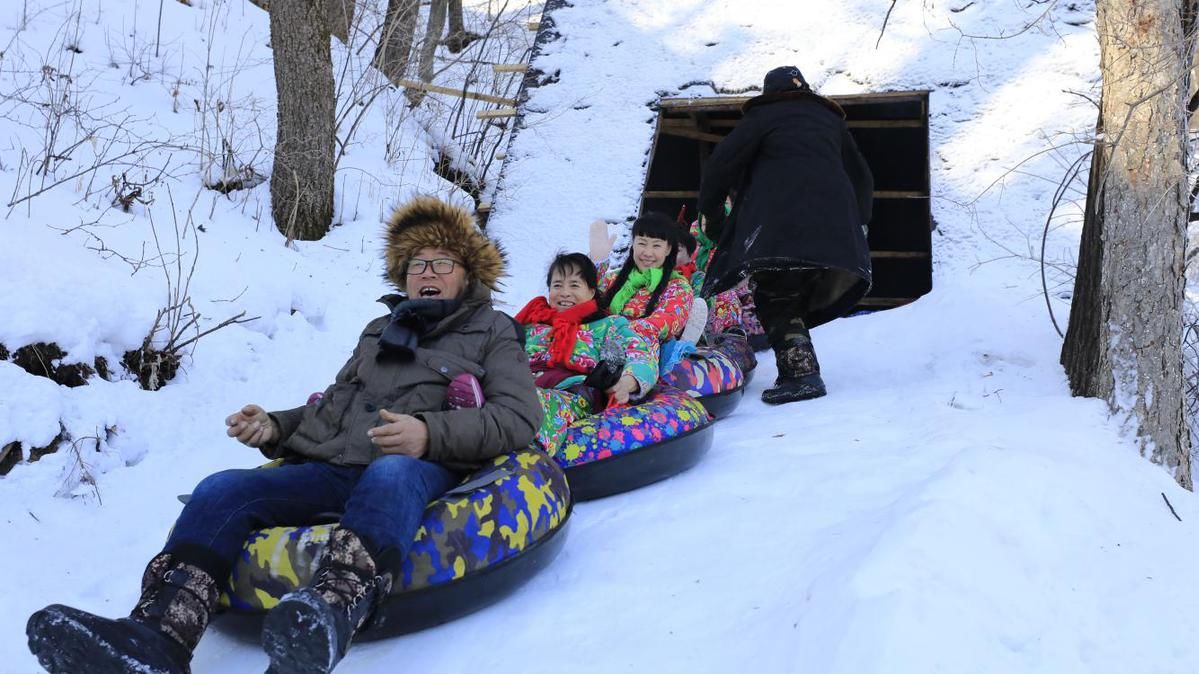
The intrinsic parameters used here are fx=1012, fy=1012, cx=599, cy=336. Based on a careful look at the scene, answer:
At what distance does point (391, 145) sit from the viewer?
7898mm

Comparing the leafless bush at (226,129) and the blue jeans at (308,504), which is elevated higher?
the leafless bush at (226,129)

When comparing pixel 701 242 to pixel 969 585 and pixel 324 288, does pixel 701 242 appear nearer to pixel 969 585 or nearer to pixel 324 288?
pixel 324 288

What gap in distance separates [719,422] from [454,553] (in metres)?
2.46

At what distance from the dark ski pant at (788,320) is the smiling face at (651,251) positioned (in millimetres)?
570

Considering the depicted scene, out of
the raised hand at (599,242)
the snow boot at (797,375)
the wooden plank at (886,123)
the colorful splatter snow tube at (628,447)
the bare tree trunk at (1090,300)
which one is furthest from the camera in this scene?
the wooden plank at (886,123)

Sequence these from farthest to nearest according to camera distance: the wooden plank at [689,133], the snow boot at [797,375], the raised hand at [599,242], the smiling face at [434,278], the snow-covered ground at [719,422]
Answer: the wooden plank at [689,133] → the raised hand at [599,242] → the snow boot at [797,375] → the smiling face at [434,278] → the snow-covered ground at [719,422]

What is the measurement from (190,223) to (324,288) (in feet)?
2.52

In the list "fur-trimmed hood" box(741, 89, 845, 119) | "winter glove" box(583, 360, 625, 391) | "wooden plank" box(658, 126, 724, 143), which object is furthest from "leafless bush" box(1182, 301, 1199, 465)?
"wooden plank" box(658, 126, 724, 143)

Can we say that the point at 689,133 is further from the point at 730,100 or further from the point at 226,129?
the point at 226,129

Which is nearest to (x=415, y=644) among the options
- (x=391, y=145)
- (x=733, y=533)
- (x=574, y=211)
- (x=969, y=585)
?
(x=733, y=533)

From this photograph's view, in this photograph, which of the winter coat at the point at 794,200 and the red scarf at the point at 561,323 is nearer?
the red scarf at the point at 561,323

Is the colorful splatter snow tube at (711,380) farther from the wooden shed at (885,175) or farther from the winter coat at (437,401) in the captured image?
the wooden shed at (885,175)

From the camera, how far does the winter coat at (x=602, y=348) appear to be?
4113mm

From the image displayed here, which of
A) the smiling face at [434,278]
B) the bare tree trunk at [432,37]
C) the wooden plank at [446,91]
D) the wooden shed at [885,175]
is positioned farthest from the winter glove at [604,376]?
the bare tree trunk at [432,37]
